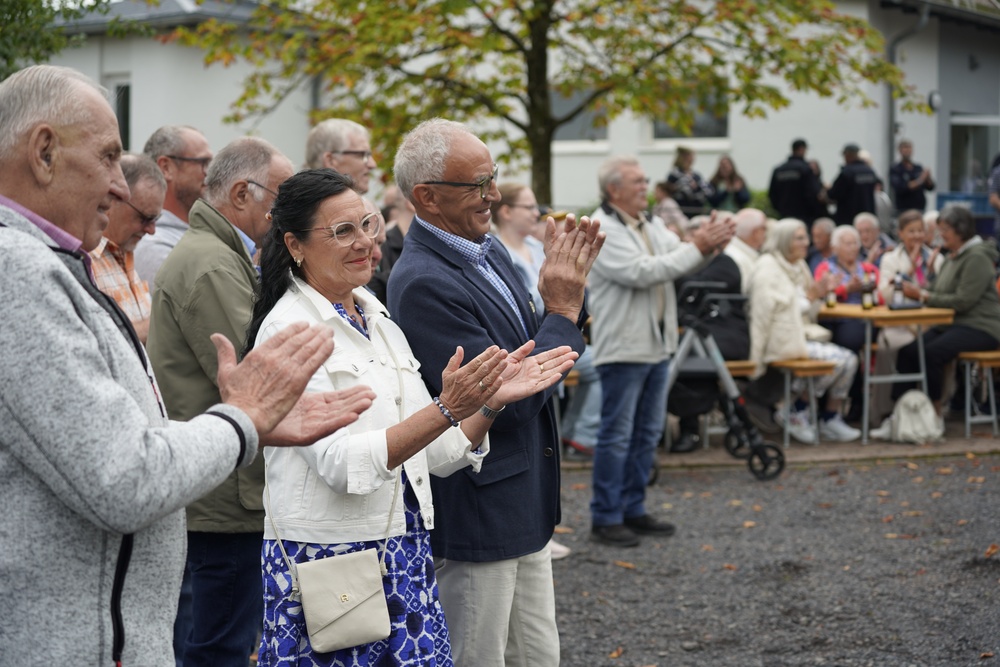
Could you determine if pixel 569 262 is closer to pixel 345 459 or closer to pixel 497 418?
pixel 497 418

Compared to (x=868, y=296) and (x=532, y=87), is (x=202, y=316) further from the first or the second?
(x=532, y=87)

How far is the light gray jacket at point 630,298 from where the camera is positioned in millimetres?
6949

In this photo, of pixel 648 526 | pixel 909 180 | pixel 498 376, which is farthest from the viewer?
pixel 909 180

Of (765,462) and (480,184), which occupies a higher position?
(480,184)

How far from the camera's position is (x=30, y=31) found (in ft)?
18.4

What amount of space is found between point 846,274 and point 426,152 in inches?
348

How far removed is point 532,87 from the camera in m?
13.5

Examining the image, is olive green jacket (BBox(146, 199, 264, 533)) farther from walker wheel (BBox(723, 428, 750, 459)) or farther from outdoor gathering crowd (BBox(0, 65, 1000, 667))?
walker wheel (BBox(723, 428, 750, 459))

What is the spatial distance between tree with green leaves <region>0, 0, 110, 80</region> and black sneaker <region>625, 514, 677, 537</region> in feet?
14.3

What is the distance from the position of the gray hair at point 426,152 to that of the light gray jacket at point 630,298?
11.2 feet

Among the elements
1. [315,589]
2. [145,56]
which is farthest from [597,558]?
[145,56]

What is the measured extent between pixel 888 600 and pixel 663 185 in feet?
31.1

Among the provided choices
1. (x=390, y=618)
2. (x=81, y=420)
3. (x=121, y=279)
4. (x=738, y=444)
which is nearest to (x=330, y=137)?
(x=121, y=279)

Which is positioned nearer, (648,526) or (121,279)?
(121,279)
